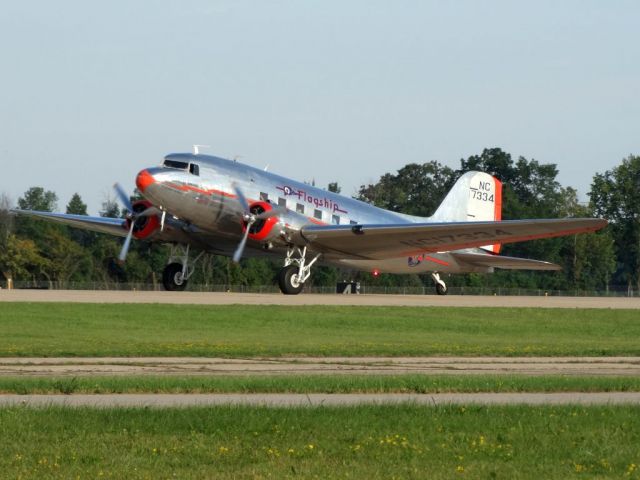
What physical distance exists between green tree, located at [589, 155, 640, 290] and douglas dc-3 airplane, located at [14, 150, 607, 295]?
2481 inches

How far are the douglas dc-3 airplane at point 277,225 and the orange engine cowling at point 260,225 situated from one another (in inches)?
1.5

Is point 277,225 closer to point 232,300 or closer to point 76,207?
point 232,300

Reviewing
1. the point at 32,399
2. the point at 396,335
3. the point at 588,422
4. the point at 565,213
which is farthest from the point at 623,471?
the point at 565,213

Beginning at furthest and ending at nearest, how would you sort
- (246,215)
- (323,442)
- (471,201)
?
(471,201)
(246,215)
(323,442)

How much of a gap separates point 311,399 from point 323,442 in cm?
380

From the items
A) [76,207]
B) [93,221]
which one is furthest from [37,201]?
[93,221]

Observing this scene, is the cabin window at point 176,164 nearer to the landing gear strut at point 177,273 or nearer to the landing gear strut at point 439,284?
the landing gear strut at point 177,273

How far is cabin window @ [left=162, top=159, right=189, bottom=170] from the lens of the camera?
147ft

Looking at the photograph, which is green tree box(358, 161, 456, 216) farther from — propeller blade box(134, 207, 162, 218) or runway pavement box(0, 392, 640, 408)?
runway pavement box(0, 392, 640, 408)

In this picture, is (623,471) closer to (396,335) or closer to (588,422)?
(588,422)

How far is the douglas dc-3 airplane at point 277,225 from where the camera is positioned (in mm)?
44625

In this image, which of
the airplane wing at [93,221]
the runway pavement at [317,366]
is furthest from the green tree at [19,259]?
the runway pavement at [317,366]

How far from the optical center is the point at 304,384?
18.8 m

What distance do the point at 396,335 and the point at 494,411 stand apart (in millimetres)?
19627
